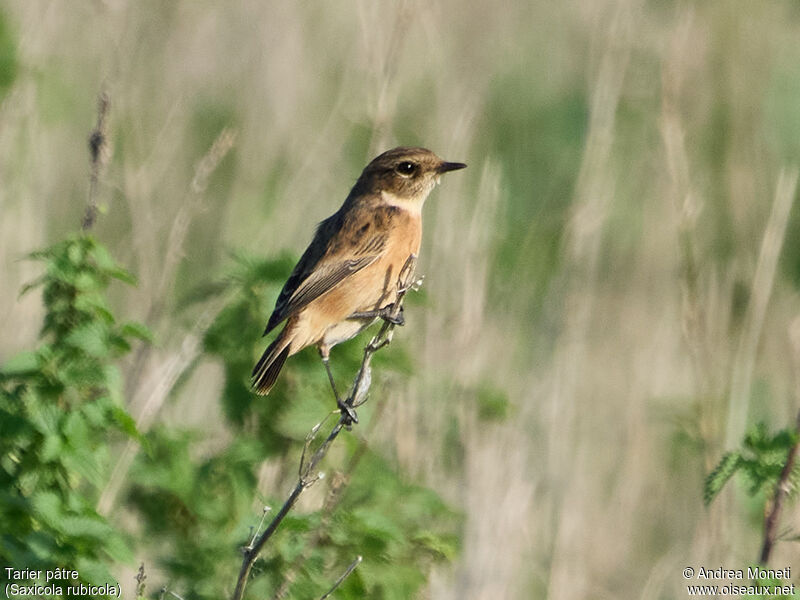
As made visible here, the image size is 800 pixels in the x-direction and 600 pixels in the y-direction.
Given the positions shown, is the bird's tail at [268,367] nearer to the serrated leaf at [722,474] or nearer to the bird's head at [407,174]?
the bird's head at [407,174]

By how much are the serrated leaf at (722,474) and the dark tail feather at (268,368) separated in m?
1.90

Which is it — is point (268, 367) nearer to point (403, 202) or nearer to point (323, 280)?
point (323, 280)

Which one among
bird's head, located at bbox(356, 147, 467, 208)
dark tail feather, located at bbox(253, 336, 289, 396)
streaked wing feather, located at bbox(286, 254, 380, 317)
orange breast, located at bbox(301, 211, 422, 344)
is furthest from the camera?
bird's head, located at bbox(356, 147, 467, 208)

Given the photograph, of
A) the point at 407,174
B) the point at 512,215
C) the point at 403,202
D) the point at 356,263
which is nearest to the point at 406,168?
the point at 407,174

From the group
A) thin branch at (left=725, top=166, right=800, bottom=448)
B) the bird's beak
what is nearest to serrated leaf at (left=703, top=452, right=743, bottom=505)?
thin branch at (left=725, top=166, right=800, bottom=448)

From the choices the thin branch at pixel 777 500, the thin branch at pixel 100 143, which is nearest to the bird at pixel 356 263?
the thin branch at pixel 100 143

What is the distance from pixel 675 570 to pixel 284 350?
8.71 feet

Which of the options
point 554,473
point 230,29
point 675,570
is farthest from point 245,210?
point 675,570

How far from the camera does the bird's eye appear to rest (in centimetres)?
562

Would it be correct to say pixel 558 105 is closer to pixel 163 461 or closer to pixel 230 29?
pixel 230 29

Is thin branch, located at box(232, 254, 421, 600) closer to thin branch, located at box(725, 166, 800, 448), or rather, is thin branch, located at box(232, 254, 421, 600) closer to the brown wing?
the brown wing

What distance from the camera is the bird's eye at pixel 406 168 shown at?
5617 millimetres

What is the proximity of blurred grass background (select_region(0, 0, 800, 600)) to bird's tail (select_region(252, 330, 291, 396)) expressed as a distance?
0.22m

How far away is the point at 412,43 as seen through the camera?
8.88 m
